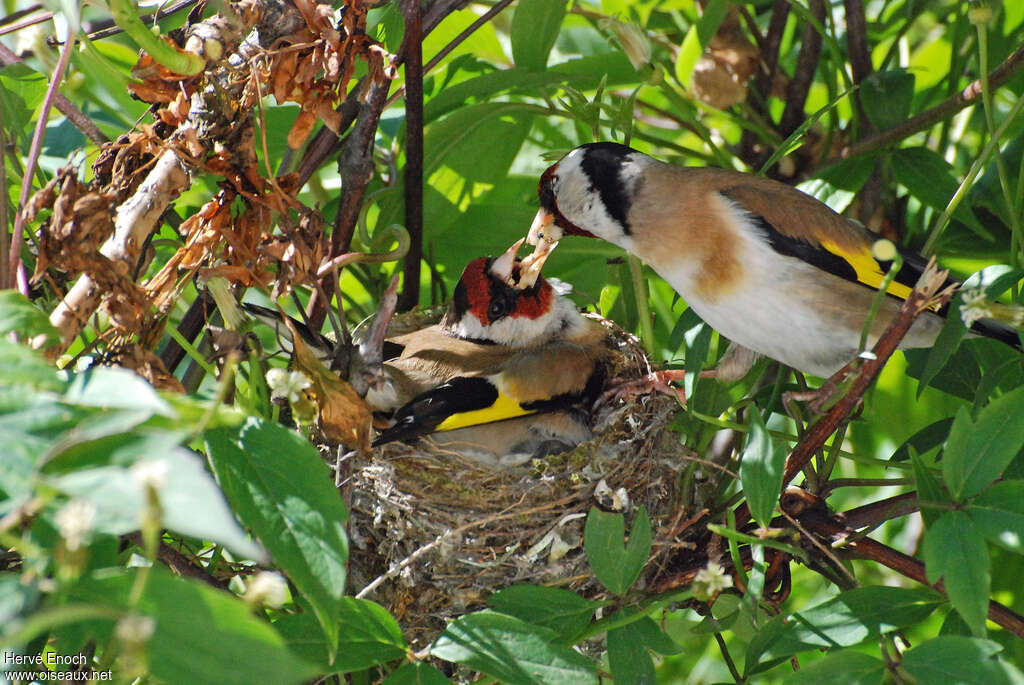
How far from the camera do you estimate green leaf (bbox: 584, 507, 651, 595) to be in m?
1.58

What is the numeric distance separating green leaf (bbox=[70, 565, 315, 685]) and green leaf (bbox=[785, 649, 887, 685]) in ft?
2.50

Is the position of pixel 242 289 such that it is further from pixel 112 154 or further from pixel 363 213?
pixel 363 213

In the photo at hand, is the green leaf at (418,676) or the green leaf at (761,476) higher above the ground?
the green leaf at (761,476)

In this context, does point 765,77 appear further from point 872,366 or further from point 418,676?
point 418,676

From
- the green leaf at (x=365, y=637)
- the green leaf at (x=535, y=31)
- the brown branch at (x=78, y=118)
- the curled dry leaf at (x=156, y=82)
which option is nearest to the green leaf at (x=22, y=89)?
the brown branch at (x=78, y=118)

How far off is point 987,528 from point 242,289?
1250 millimetres

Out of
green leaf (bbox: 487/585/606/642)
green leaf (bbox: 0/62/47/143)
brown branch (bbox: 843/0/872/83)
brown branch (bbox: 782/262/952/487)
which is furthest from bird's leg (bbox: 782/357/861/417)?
green leaf (bbox: 0/62/47/143)

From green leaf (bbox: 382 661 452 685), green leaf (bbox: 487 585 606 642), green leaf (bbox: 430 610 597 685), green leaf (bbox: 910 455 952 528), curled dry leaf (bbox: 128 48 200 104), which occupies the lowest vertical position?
green leaf (bbox: 382 661 452 685)

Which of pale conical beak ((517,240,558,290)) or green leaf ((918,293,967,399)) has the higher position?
green leaf ((918,293,967,399))

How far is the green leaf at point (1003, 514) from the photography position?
1.36 m

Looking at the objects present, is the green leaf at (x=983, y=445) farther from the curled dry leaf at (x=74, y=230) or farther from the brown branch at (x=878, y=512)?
the curled dry leaf at (x=74, y=230)

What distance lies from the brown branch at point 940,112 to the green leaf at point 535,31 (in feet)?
2.76

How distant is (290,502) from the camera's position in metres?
1.18

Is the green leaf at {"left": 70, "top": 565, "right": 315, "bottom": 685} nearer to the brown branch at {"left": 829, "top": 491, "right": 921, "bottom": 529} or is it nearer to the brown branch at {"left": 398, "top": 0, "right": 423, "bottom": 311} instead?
the brown branch at {"left": 829, "top": 491, "right": 921, "bottom": 529}
